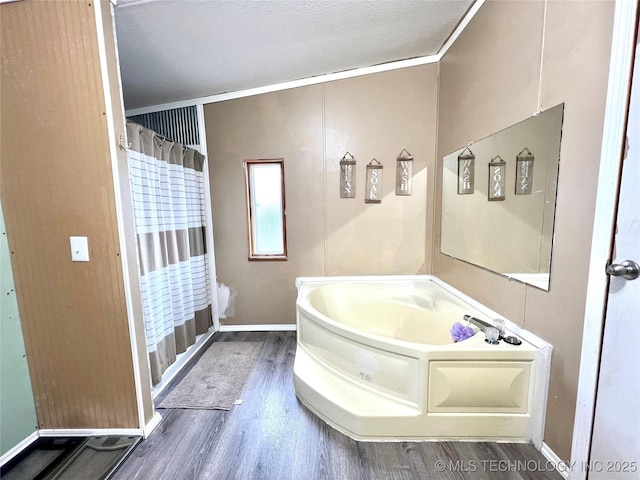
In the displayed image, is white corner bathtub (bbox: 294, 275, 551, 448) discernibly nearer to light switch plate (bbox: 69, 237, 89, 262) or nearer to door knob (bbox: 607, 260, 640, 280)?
door knob (bbox: 607, 260, 640, 280)

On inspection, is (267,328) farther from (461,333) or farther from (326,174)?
(461,333)

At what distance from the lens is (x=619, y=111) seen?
2.96 feet

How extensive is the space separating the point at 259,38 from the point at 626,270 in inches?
91.1

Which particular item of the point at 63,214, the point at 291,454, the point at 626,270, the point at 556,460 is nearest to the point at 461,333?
the point at 556,460

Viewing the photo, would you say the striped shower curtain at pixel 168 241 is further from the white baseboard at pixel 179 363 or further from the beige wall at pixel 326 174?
the beige wall at pixel 326 174

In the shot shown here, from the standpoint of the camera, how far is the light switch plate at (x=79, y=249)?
1257 mm

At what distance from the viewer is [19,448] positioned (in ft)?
4.21

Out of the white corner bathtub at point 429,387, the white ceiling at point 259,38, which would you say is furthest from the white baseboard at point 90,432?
the white ceiling at point 259,38

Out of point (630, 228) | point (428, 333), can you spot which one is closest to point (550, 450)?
point (428, 333)

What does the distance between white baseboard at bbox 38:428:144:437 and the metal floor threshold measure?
0.01 meters

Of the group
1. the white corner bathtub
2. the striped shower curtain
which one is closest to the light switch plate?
the striped shower curtain

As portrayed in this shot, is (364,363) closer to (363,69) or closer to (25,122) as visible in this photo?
(25,122)

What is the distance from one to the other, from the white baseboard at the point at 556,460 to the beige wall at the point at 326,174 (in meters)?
1.46

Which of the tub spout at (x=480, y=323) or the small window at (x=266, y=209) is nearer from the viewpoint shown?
the tub spout at (x=480, y=323)
